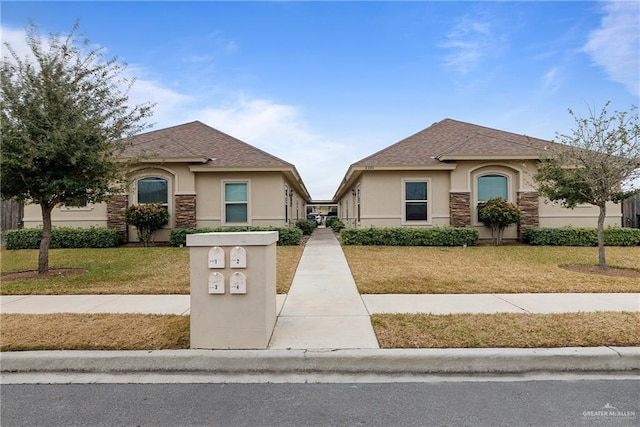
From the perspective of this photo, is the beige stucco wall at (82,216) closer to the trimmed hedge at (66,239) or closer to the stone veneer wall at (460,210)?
the trimmed hedge at (66,239)

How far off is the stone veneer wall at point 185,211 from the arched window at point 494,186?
12.2 metres

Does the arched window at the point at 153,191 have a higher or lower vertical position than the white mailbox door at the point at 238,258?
higher

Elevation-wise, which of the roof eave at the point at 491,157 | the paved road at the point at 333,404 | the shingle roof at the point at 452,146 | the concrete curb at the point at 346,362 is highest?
the shingle roof at the point at 452,146

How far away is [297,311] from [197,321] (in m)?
1.84

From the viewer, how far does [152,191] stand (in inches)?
583

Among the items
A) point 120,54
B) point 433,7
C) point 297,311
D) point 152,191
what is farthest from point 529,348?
point 152,191

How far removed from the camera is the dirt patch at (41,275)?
26.7 ft

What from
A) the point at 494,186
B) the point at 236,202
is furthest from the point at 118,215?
the point at 494,186

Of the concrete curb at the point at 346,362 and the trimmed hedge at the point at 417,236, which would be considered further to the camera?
the trimmed hedge at the point at 417,236

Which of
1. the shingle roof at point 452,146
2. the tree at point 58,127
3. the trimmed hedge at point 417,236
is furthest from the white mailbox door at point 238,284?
the shingle roof at point 452,146

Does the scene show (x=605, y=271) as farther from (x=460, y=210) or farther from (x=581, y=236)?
(x=460, y=210)

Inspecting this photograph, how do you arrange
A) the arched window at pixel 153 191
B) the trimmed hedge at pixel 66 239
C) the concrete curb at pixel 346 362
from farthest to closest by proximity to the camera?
the arched window at pixel 153 191 < the trimmed hedge at pixel 66 239 < the concrete curb at pixel 346 362

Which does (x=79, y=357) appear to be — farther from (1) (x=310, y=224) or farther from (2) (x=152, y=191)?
(1) (x=310, y=224)

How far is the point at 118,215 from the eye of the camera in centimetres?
1462
